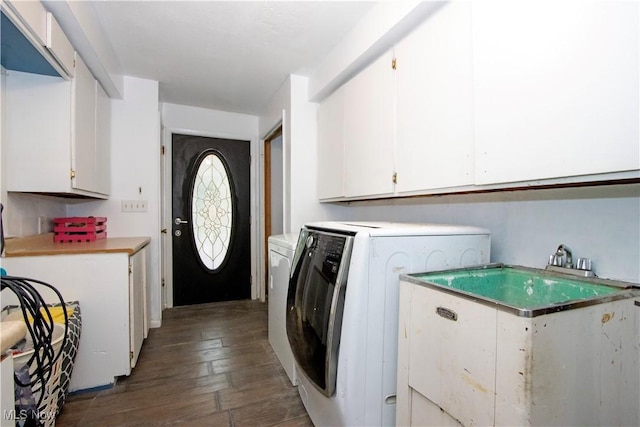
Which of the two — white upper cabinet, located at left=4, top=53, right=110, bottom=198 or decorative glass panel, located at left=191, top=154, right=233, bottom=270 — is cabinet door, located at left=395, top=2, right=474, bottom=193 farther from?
decorative glass panel, located at left=191, top=154, right=233, bottom=270

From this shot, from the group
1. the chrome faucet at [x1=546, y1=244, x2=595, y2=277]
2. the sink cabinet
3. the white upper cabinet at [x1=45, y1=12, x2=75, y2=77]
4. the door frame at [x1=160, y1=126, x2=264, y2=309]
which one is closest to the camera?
the sink cabinet

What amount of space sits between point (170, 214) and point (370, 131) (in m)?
2.58

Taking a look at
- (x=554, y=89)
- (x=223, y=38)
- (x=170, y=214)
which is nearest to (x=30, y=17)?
(x=223, y=38)

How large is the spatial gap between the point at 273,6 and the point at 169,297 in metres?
3.10

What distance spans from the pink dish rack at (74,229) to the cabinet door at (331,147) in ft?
5.87

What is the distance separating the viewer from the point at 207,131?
11.7ft

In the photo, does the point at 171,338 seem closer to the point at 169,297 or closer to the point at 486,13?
the point at 169,297

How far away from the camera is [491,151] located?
115 centimetres

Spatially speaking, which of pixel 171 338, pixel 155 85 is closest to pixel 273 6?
pixel 155 85

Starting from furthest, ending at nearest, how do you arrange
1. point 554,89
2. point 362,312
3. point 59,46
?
point 59,46 → point 362,312 → point 554,89

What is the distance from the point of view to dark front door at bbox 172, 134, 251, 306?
3496mm

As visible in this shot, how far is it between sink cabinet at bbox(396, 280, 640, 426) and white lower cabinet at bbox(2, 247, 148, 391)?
1.77 metres

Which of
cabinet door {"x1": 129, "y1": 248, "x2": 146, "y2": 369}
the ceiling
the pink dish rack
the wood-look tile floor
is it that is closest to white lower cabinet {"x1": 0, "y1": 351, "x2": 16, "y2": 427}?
the wood-look tile floor

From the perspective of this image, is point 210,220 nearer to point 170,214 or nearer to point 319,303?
point 170,214
